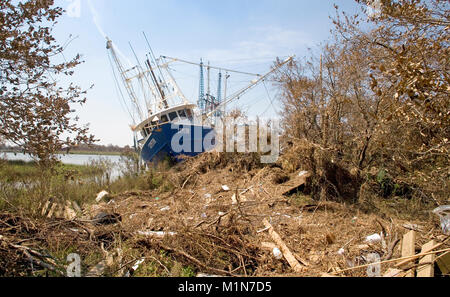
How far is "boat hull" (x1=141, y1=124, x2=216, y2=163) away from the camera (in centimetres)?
1374

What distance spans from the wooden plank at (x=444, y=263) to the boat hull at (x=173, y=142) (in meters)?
11.1

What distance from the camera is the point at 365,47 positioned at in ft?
18.6

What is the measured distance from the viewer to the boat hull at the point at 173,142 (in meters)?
13.7

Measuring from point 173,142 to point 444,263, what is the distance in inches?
484

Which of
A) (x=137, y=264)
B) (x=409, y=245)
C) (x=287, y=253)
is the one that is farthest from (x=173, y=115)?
(x=409, y=245)

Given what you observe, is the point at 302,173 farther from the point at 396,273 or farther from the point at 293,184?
the point at 396,273

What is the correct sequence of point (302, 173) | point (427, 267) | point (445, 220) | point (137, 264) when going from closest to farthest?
point (427, 267), point (137, 264), point (445, 220), point (302, 173)

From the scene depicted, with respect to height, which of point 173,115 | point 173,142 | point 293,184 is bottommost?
point 293,184

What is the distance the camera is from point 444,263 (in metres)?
2.78

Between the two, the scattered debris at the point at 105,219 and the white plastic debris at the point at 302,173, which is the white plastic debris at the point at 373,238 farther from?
the scattered debris at the point at 105,219

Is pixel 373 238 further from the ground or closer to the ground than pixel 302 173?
closer to the ground

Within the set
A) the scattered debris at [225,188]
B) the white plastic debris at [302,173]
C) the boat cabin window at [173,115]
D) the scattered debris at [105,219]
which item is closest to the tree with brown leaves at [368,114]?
the white plastic debris at [302,173]

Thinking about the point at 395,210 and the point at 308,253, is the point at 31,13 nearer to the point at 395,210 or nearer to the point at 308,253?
the point at 308,253
